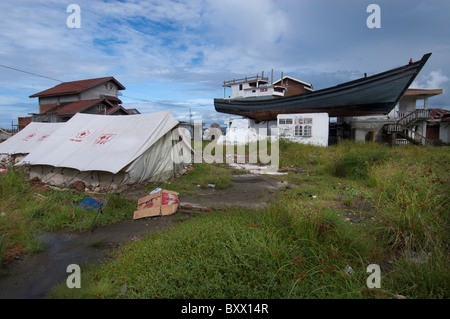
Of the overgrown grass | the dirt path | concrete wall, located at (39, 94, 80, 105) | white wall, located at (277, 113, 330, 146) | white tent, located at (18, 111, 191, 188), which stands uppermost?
concrete wall, located at (39, 94, 80, 105)

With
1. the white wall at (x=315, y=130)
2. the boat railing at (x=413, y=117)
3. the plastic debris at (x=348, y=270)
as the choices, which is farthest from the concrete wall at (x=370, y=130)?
the plastic debris at (x=348, y=270)

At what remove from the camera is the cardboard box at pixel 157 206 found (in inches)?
196

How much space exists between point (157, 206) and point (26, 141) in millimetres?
9483

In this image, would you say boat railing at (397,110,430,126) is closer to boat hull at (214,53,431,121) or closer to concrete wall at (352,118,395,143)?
concrete wall at (352,118,395,143)

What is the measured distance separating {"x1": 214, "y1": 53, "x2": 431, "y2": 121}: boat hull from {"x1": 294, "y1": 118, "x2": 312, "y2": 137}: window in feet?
3.16

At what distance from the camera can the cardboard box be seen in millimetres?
4977

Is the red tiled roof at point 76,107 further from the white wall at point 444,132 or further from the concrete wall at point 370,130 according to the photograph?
the white wall at point 444,132

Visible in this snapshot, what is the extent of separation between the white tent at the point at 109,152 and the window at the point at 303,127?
407 inches

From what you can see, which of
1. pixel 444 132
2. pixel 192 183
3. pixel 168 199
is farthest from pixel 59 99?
pixel 444 132

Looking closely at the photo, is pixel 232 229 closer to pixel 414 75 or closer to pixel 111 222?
pixel 111 222

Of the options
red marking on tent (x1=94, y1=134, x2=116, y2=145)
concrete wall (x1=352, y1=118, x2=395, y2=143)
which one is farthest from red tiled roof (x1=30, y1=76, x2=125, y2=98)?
concrete wall (x1=352, y1=118, x2=395, y2=143)

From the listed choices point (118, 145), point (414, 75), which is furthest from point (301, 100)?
point (118, 145)

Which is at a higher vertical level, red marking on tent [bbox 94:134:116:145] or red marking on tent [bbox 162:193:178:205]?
red marking on tent [bbox 94:134:116:145]
